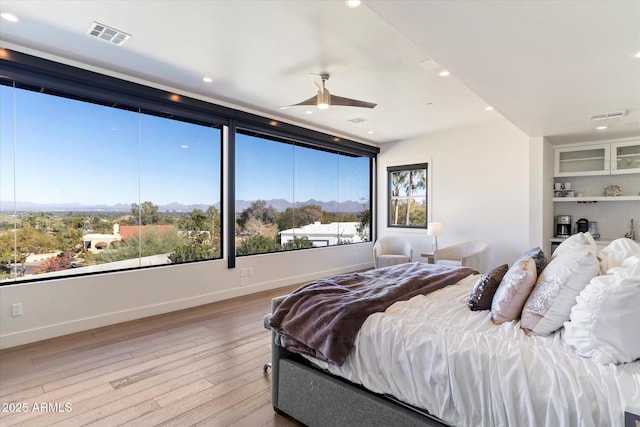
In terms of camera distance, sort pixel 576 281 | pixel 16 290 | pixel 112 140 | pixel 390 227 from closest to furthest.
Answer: pixel 576 281 < pixel 16 290 < pixel 112 140 < pixel 390 227

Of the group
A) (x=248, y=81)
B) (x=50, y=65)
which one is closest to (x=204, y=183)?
(x=248, y=81)

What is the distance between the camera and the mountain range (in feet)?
10.9

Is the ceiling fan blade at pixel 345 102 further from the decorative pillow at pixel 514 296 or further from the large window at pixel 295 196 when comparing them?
the decorative pillow at pixel 514 296

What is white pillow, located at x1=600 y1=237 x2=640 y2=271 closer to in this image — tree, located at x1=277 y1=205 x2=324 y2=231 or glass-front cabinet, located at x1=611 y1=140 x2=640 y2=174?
glass-front cabinet, located at x1=611 y1=140 x2=640 y2=174

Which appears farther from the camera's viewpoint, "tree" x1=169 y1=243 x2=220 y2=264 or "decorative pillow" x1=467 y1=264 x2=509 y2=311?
"tree" x1=169 y1=243 x2=220 y2=264

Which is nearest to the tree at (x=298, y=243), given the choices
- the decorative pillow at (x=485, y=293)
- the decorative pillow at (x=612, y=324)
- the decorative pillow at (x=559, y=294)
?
the decorative pillow at (x=485, y=293)

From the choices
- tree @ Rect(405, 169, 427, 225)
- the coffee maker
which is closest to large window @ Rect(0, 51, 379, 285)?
tree @ Rect(405, 169, 427, 225)

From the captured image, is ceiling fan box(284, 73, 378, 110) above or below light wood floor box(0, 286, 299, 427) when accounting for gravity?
above

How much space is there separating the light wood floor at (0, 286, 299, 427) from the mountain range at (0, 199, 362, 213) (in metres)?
1.36

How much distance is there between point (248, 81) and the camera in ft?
12.8

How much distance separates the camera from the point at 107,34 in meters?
2.82

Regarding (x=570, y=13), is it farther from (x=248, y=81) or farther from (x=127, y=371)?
(x=127, y=371)

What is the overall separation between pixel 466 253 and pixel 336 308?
4265mm

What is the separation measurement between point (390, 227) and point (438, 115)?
278 centimetres
